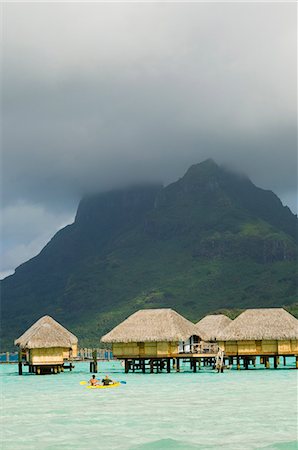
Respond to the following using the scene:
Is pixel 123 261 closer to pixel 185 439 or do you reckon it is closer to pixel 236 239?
pixel 236 239

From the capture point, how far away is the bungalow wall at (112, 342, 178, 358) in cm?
4994

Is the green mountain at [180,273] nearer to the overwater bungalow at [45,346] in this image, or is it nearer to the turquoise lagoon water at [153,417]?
the overwater bungalow at [45,346]

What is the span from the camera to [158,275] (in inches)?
6609

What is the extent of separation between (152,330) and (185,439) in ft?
99.5

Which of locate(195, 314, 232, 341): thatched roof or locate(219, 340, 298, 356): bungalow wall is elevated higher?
locate(195, 314, 232, 341): thatched roof

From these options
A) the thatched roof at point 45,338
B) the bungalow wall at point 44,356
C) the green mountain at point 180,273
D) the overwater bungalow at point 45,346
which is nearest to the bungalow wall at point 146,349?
the overwater bungalow at point 45,346

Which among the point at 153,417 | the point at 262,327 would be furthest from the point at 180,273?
the point at 153,417

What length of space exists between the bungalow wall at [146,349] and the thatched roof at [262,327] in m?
4.02

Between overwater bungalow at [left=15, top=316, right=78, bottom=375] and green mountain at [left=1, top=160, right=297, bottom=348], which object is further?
green mountain at [left=1, top=160, right=297, bottom=348]

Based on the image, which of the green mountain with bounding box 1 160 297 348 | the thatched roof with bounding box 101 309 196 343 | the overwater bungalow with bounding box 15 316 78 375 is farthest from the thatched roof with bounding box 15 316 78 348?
the green mountain with bounding box 1 160 297 348

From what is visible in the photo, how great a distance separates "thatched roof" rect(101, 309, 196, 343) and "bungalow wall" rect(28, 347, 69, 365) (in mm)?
3786

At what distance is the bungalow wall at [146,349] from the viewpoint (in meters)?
49.9

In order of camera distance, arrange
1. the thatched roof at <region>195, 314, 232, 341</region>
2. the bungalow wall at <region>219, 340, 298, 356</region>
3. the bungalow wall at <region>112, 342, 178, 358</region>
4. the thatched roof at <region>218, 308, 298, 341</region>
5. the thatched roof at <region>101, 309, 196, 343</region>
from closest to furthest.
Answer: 1. the thatched roof at <region>101, 309, 196, 343</region>
2. the bungalow wall at <region>112, 342, 178, 358</region>
3. the thatched roof at <region>218, 308, 298, 341</region>
4. the bungalow wall at <region>219, 340, 298, 356</region>
5. the thatched roof at <region>195, 314, 232, 341</region>

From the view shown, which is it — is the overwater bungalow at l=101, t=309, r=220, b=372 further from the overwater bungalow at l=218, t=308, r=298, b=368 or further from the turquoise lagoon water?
the turquoise lagoon water
